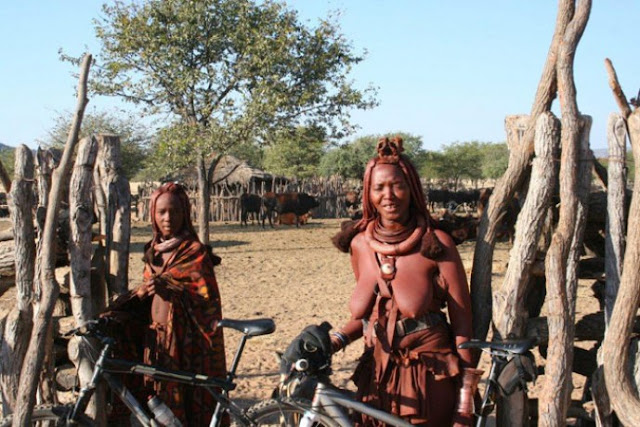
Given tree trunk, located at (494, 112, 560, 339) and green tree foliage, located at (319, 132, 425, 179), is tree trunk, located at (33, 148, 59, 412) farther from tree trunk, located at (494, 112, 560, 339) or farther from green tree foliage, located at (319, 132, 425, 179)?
green tree foliage, located at (319, 132, 425, 179)

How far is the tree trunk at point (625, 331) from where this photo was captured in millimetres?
2998

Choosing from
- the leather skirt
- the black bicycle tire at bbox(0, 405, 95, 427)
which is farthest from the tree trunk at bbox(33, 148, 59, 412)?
the leather skirt

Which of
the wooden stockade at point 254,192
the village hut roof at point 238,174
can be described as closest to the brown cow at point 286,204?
the wooden stockade at point 254,192

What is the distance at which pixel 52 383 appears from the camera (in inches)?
151

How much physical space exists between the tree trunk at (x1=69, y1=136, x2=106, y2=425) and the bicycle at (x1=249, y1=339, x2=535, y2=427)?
48.7 inches

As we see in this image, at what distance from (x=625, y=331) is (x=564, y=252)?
0.44m

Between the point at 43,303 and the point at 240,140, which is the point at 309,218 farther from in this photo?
the point at 43,303

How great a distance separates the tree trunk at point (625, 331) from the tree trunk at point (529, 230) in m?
0.38

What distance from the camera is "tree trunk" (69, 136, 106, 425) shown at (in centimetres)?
361

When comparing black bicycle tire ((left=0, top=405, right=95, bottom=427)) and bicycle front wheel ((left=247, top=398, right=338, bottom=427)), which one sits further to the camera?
black bicycle tire ((left=0, top=405, right=95, bottom=427))

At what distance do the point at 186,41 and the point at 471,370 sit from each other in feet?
36.8

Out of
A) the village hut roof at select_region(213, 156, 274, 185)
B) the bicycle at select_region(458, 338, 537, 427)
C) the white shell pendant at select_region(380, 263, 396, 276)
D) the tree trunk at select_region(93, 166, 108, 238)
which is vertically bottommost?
the bicycle at select_region(458, 338, 537, 427)

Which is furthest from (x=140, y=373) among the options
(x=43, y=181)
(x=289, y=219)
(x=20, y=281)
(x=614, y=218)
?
(x=289, y=219)

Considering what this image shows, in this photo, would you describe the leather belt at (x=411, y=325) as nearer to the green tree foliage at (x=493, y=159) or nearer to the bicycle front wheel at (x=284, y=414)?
the bicycle front wheel at (x=284, y=414)
